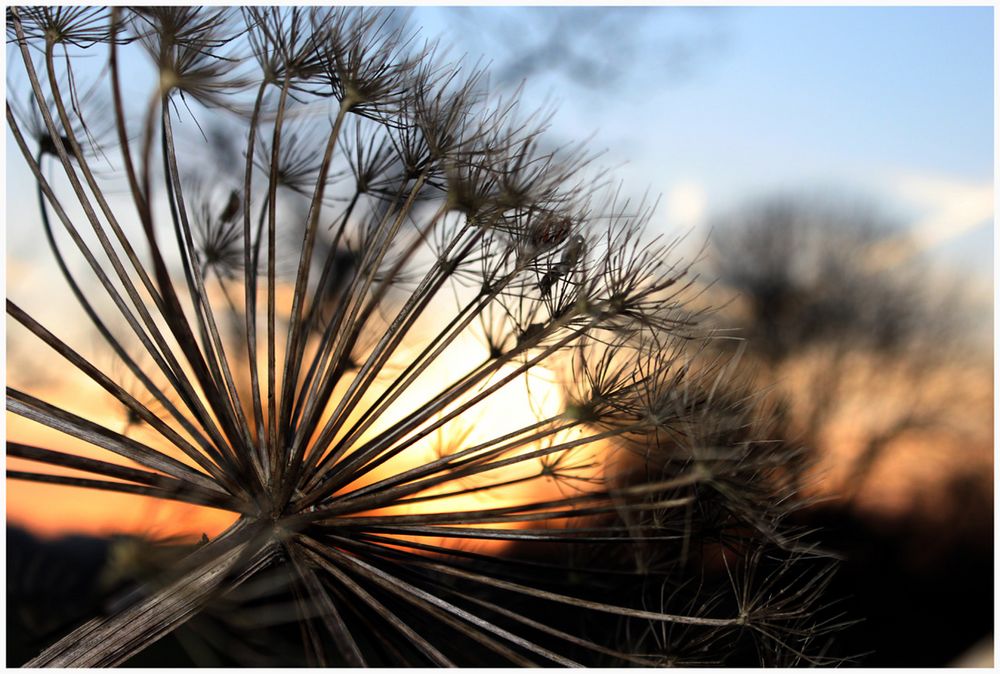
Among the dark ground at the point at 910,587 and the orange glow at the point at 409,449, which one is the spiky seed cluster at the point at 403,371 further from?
the dark ground at the point at 910,587

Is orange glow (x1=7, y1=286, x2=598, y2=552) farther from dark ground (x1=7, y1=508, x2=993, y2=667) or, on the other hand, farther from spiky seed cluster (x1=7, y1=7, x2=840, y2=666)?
dark ground (x1=7, y1=508, x2=993, y2=667)

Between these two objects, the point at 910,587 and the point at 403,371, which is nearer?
the point at 403,371

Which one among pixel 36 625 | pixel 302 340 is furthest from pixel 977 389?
pixel 36 625

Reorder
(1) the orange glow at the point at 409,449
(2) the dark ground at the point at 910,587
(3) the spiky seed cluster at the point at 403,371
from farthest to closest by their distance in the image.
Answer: (2) the dark ground at the point at 910,587
(1) the orange glow at the point at 409,449
(3) the spiky seed cluster at the point at 403,371

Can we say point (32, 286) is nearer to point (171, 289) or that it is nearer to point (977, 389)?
point (171, 289)

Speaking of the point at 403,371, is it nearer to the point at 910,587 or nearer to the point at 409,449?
the point at 409,449

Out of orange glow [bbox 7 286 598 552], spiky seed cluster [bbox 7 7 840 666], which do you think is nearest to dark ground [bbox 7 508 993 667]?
spiky seed cluster [bbox 7 7 840 666]

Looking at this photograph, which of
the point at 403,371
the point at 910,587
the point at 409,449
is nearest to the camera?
the point at 403,371

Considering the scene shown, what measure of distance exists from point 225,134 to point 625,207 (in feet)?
5.57

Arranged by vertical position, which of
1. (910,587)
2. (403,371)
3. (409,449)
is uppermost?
(403,371)

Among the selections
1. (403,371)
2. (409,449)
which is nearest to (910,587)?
(409,449)

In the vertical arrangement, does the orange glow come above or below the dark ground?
above

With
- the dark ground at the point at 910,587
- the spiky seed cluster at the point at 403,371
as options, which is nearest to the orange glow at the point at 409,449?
the spiky seed cluster at the point at 403,371

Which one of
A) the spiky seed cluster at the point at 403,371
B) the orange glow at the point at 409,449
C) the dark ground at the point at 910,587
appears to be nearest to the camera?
the spiky seed cluster at the point at 403,371
